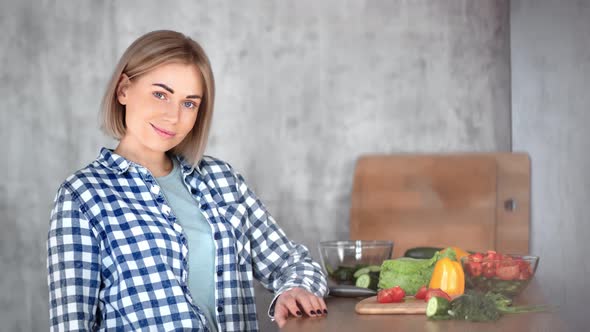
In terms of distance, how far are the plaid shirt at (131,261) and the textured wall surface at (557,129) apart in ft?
4.09

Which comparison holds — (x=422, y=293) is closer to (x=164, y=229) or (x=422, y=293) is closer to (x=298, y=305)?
(x=298, y=305)

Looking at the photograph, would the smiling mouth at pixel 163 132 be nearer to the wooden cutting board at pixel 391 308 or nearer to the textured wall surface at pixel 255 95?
the wooden cutting board at pixel 391 308

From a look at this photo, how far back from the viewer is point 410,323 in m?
1.44

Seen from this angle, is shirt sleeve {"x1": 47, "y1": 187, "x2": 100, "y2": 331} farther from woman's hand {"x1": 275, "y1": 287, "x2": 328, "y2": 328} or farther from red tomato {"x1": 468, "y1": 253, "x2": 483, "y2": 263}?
red tomato {"x1": 468, "y1": 253, "x2": 483, "y2": 263}

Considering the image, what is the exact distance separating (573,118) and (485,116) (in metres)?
0.35

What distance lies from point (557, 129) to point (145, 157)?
154 centimetres

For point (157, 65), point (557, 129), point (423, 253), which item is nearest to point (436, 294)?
point (423, 253)

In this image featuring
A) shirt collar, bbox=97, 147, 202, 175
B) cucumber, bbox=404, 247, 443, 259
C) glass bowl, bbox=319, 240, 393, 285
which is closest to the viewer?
shirt collar, bbox=97, 147, 202, 175

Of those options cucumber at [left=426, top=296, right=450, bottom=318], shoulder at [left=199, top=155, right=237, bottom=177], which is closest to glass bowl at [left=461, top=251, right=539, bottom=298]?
cucumber at [left=426, top=296, right=450, bottom=318]

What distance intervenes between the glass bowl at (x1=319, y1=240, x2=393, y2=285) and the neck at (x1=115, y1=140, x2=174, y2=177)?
434mm

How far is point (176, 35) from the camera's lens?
6.40ft

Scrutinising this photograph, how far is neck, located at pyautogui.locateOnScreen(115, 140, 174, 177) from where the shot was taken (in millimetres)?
1956

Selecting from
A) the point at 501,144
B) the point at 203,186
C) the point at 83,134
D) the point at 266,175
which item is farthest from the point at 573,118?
the point at 83,134

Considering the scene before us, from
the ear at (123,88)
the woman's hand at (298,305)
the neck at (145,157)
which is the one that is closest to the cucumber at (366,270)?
the woman's hand at (298,305)
